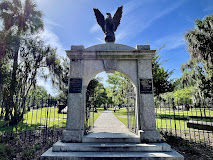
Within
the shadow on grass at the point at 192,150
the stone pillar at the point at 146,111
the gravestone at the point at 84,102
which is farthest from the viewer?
the stone pillar at the point at 146,111

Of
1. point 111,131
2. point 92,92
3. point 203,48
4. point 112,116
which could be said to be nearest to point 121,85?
point 112,116

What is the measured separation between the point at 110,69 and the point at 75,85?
5.55 feet

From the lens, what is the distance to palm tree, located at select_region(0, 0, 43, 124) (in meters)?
10.1

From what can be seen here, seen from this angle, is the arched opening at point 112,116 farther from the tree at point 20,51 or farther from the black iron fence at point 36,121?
the tree at point 20,51

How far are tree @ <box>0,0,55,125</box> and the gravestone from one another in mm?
7765

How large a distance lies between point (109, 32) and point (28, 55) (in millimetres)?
9381

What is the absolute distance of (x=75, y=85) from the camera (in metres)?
5.16

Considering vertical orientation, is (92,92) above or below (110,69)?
below

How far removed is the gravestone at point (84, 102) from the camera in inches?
165

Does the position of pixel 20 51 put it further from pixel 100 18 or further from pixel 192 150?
pixel 192 150

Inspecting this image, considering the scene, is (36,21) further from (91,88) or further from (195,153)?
(195,153)

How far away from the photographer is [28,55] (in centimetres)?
1148

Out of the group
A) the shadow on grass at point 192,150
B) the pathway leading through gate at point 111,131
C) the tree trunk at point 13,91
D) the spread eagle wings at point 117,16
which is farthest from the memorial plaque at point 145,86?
the tree trunk at point 13,91

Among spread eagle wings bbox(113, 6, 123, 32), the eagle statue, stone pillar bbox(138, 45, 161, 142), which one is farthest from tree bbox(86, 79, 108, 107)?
spread eagle wings bbox(113, 6, 123, 32)
